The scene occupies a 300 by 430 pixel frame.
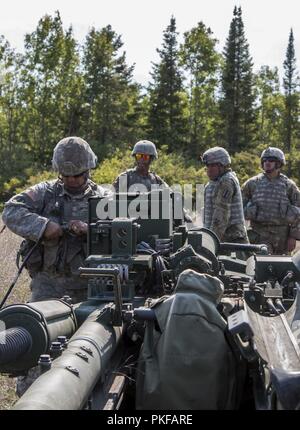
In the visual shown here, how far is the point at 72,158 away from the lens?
5504mm

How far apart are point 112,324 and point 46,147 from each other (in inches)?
1756

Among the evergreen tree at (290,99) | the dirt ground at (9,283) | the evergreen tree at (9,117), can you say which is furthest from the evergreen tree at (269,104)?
the dirt ground at (9,283)

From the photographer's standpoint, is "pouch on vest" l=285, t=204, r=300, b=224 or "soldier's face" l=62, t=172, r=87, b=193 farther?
"pouch on vest" l=285, t=204, r=300, b=224

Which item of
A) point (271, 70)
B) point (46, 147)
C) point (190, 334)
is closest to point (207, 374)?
point (190, 334)

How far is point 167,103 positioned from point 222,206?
40154mm

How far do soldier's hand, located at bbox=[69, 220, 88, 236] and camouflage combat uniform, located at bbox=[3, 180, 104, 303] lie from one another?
0.55 feet

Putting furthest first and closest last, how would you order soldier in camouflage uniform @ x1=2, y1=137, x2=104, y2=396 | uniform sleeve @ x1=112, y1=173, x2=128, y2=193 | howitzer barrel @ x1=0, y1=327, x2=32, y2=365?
uniform sleeve @ x1=112, y1=173, x2=128, y2=193, soldier in camouflage uniform @ x1=2, y1=137, x2=104, y2=396, howitzer barrel @ x1=0, y1=327, x2=32, y2=365

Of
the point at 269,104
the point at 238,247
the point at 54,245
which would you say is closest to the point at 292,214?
the point at 238,247

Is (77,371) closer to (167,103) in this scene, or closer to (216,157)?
(216,157)

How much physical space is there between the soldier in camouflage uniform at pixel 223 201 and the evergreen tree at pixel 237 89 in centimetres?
4256

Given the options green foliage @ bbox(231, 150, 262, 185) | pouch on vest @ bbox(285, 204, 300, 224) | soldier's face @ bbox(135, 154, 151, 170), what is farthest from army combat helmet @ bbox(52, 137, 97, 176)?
green foliage @ bbox(231, 150, 262, 185)

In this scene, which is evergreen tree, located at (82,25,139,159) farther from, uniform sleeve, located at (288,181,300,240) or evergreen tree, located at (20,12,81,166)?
uniform sleeve, located at (288,181,300,240)

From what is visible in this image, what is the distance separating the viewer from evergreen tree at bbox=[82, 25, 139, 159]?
47.3 m

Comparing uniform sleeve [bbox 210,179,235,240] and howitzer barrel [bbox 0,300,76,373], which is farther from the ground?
uniform sleeve [bbox 210,179,235,240]
